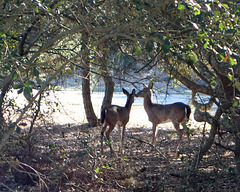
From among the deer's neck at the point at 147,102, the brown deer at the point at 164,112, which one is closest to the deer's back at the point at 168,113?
the brown deer at the point at 164,112

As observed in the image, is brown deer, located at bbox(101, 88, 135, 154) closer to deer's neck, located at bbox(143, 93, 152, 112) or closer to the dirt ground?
deer's neck, located at bbox(143, 93, 152, 112)

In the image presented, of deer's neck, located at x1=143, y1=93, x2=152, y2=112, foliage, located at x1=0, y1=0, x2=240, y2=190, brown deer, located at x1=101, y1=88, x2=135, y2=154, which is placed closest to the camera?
foliage, located at x1=0, y1=0, x2=240, y2=190

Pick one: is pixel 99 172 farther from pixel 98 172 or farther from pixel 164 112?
pixel 164 112

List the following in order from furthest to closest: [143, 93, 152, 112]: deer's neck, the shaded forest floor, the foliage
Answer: [143, 93, 152, 112]: deer's neck → the shaded forest floor → the foliage

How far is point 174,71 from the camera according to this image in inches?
250

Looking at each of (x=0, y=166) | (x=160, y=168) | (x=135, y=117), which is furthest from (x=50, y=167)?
(x=135, y=117)

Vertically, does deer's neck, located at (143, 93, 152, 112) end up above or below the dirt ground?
above

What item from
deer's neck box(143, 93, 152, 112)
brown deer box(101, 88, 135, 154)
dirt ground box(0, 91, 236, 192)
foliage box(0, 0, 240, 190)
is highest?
foliage box(0, 0, 240, 190)

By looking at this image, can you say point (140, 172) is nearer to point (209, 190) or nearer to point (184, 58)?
point (209, 190)

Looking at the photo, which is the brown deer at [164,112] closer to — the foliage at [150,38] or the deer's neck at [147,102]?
the deer's neck at [147,102]

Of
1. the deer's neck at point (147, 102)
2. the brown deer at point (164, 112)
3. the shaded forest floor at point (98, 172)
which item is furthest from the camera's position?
the deer's neck at point (147, 102)

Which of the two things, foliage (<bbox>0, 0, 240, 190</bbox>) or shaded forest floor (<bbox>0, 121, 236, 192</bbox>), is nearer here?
foliage (<bbox>0, 0, 240, 190</bbox>)

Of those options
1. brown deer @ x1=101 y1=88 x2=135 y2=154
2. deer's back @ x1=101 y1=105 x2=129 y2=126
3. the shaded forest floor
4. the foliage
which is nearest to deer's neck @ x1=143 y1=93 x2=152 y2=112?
brown deer @ x1=101 y1=88 x2=135 y2=154

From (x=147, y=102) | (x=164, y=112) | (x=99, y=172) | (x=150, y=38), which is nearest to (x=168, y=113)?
(x=164, y=112)
